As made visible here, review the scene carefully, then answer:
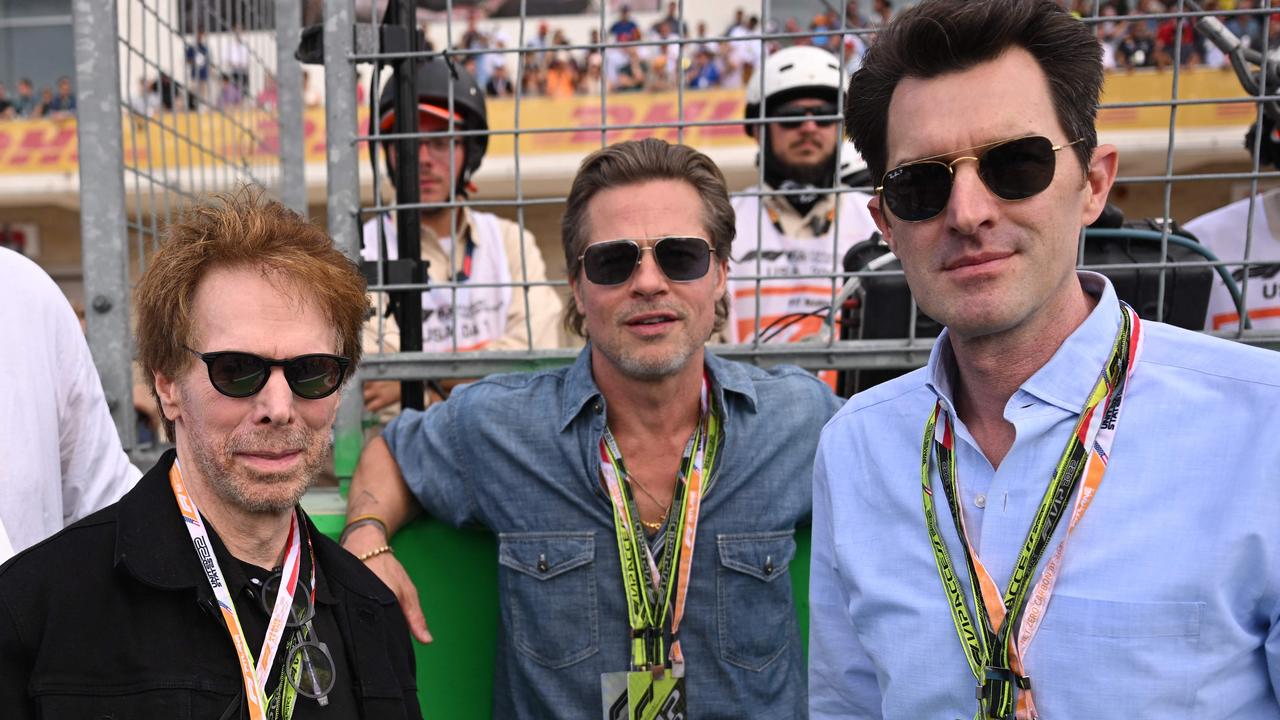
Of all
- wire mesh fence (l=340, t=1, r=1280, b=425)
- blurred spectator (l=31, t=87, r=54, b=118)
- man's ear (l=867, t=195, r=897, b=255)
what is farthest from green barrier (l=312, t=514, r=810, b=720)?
blurred spectator (l=31, t=87, r=54, b=118)

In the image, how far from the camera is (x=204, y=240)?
6.37 feet

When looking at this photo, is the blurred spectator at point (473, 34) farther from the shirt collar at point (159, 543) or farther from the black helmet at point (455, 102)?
the shirt collar at point (159, 543)

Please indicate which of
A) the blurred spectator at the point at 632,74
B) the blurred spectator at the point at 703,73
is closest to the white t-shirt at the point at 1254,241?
the blurred spectator at the point at 703,73

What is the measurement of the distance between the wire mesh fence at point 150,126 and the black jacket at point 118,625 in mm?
533

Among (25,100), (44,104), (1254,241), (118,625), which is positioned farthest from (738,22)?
(118,625)

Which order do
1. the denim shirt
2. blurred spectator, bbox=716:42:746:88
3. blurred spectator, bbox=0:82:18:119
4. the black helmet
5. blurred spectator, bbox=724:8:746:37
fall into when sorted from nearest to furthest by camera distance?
the denim shirt
the black helmet
blurred spectator, bbox=716:42:746:88
blurred spectator, bbox=724:8:746:37
blurred spectator, bbox=0:82:18:119

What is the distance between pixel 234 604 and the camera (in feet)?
6.00

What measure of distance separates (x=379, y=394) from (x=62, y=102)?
18.4 meters

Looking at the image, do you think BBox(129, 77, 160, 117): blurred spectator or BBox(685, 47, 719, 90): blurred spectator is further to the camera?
BBox(685, 47, 719, 90): blurred spectator

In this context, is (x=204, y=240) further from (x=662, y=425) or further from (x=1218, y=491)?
(x=1218, y=491)

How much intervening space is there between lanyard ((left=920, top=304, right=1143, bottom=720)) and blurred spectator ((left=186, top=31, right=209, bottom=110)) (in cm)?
309

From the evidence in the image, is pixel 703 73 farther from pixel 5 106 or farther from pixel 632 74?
pixel 5 106

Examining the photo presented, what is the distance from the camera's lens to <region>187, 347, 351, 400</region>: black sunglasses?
1846 mm

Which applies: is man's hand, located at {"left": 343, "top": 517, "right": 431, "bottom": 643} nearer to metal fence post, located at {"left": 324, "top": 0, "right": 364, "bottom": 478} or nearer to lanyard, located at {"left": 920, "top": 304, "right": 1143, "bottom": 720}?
metal fence post, located at {"left": 324, "top": 0, "right": 364, "bottom": 478}
